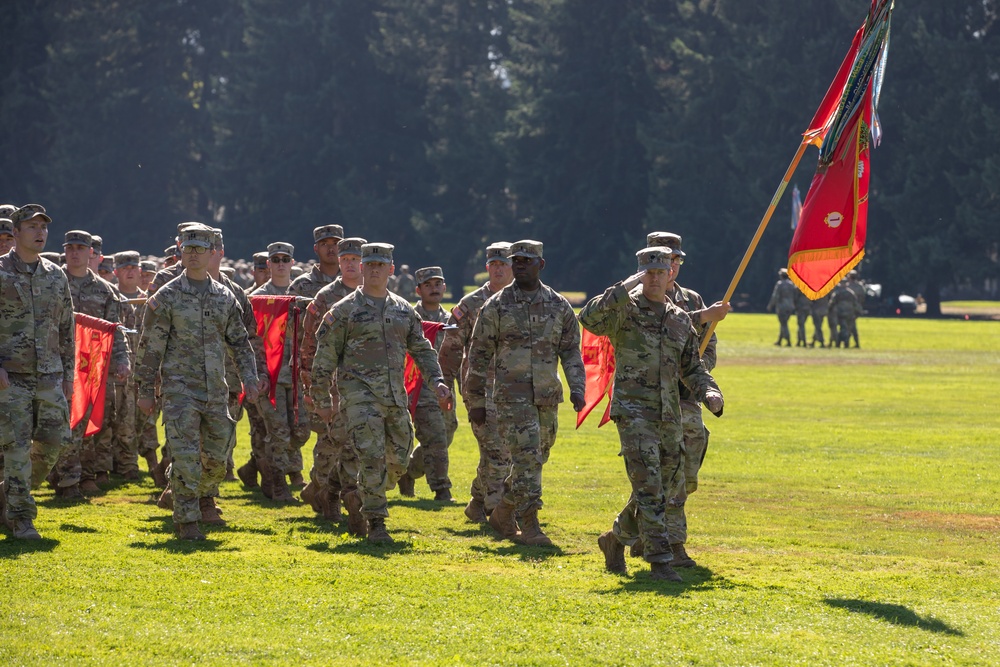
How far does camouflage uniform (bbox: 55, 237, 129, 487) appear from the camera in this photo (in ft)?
45.1

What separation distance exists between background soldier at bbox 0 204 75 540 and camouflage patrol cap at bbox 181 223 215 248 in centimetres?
94

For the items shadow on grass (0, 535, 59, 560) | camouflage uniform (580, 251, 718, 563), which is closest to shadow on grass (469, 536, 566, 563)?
camouflage uniform (580, 251, 718, 563)

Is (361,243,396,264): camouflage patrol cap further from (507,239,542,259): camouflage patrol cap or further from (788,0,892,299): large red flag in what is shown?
(788,0,892,299): large red flag

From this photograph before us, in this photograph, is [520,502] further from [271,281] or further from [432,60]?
[432,60]

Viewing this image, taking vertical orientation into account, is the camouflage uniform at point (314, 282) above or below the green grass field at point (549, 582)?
above

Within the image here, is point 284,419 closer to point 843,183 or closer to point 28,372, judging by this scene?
point 28,372

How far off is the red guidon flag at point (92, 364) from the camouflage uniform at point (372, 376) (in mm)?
2723

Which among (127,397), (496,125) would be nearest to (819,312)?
(127,397)

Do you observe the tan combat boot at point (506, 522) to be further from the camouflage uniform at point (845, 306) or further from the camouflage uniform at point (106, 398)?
the camouflage uniform at point (845, 306)

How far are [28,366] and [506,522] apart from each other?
3.71 metres

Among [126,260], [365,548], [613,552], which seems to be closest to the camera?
[613,552]

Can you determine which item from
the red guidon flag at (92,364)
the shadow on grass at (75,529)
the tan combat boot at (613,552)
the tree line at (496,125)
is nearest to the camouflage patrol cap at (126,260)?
the red guidon flag at (92,364)

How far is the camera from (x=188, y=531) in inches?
459

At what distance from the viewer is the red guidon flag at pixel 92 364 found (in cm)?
1361
